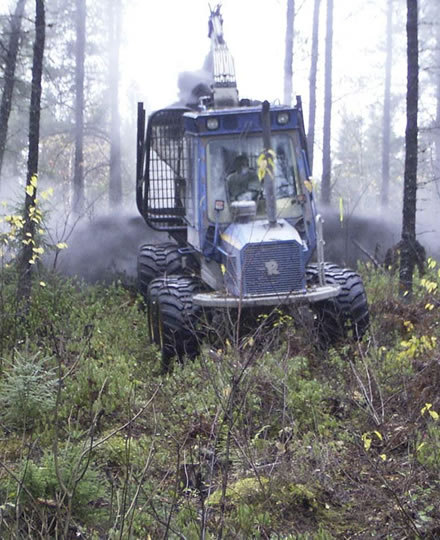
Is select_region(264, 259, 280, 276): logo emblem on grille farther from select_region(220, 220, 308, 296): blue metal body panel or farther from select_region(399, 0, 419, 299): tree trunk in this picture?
select_region(399, 0, 419, 299): tree trunk

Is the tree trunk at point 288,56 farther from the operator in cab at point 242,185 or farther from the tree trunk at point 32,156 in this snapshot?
the operator in cab at point 242,185

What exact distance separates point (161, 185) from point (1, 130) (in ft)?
22.1

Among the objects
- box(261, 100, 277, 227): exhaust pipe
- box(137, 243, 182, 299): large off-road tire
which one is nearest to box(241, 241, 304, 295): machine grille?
box(261, 100, 277, 227): exhaust pipe

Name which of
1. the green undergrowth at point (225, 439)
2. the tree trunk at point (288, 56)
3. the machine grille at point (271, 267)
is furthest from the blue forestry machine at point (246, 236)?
the tree trunk at point (288, 56)

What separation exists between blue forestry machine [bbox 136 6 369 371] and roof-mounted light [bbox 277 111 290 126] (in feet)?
0.04

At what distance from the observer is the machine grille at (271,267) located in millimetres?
8359

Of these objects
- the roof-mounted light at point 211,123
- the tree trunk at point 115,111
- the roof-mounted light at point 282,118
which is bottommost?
the roof-mounted light at point 211,123

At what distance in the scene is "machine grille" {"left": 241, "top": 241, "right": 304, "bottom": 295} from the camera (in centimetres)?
836

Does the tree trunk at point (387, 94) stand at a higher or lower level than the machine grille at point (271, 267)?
higher

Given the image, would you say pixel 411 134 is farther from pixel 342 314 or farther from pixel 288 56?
pixel 288 56

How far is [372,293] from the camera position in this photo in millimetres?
11805

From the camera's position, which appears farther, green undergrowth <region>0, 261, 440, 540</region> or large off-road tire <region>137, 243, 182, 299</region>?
large off-road tire <region>137, 243, 182, 299</region>

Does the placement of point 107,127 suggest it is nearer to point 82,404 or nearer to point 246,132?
point 246,132

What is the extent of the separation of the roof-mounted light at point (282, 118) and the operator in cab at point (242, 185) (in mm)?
687
